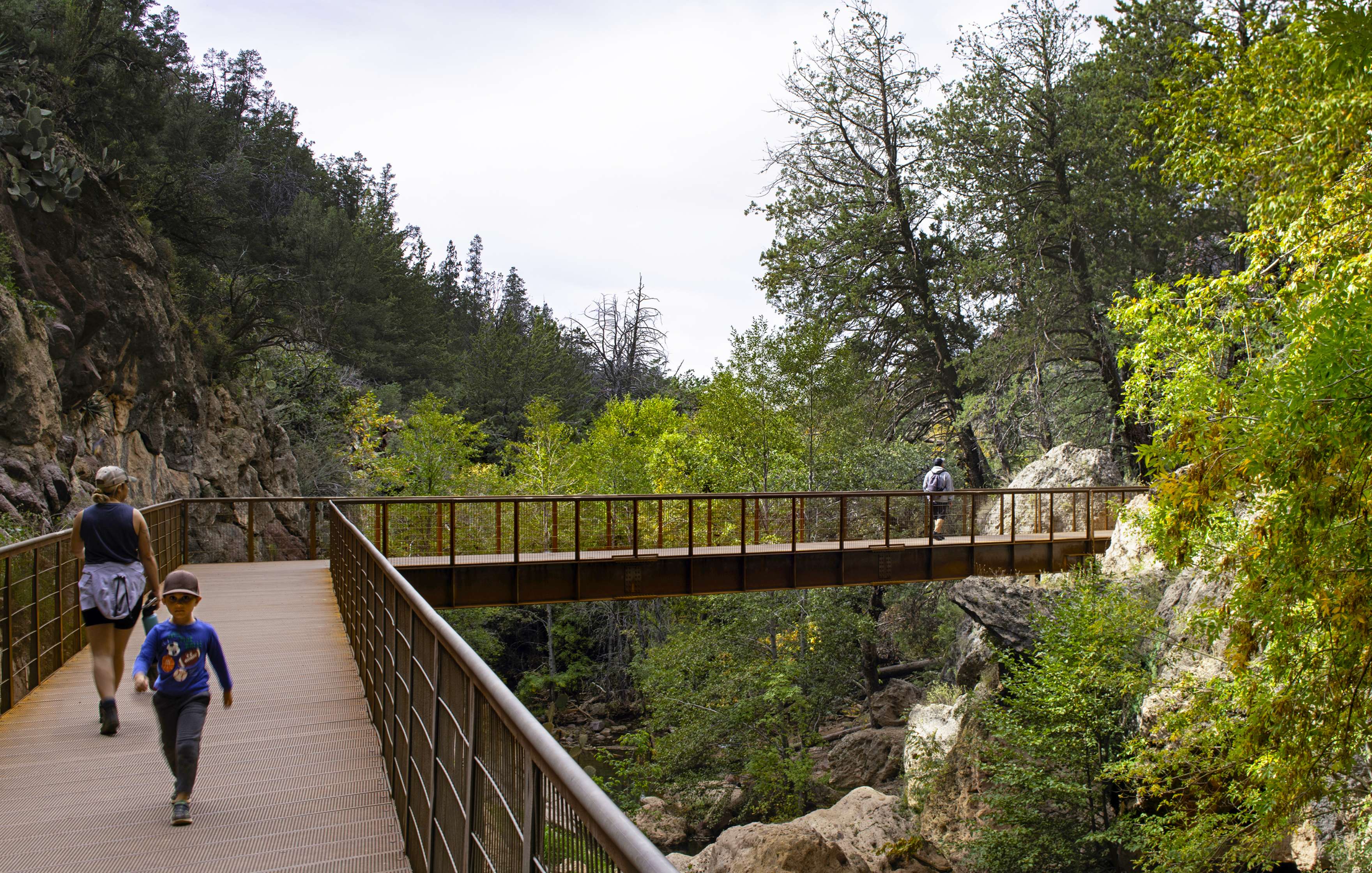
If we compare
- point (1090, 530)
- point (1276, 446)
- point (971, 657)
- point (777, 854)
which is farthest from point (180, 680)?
point (971, 657)

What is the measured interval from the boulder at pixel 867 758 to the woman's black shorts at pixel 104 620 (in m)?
24.0

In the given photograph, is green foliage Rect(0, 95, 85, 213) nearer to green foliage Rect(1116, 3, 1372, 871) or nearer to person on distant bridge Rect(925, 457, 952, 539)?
person on distant bridge Rect(925, 457, 952, 539)

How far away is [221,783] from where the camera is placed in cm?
510

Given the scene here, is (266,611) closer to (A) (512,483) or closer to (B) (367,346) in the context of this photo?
(A) (512,483)

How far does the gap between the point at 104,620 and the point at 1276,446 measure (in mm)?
9876

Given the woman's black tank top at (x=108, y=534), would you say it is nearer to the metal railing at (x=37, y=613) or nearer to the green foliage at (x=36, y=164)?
the metal railing at (x=37, y=613)

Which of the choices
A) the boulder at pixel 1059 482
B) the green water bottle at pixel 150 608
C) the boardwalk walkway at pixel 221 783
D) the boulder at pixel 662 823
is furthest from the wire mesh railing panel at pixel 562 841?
the boulder at pixel 1059 482

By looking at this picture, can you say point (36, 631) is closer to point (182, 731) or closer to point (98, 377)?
point (182, 731)

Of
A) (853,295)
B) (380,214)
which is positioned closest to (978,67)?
(853,295)

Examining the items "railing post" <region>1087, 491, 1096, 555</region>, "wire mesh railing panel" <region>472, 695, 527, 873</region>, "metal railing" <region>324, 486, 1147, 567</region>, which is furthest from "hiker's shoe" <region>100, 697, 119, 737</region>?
"railing post" <region>1087, 491, 1096, 555</region>

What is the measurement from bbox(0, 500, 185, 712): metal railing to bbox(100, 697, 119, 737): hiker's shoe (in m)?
1.12

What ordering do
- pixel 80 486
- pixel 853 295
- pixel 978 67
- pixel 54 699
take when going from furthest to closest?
pixel 853 295
pixel 978 67
pixel 80 486
pixel 54 699

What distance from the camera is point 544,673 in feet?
135

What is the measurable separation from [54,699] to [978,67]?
96.1ft
